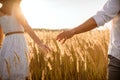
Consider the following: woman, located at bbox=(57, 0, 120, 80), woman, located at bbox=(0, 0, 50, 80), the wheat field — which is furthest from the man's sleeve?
the wheat field

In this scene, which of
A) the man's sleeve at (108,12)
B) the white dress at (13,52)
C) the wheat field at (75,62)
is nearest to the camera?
the man's sleeve at (108,12)

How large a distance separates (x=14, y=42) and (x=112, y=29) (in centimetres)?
130

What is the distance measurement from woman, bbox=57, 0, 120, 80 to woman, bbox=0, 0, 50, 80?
110 centimetres

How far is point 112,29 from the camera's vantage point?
7.42 ft

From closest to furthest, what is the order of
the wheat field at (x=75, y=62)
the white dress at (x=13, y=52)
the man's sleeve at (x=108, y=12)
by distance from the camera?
the man's sleeve at (x=108, y=12)
the white dress at (x=13, y=52)
the wheat field at (x=75, y=62)

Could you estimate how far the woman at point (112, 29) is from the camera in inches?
→ 84.6

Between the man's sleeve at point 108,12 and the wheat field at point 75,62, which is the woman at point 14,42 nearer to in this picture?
the wheat field at point 75,62

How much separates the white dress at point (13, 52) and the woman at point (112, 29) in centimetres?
109

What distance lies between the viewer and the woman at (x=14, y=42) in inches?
126

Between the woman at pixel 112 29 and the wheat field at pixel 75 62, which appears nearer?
the woman at pixel 112 29

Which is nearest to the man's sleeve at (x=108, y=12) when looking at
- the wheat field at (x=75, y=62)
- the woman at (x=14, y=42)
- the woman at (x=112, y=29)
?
the woman at (x=112, y=29)

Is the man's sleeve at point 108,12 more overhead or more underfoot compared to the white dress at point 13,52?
more overhead

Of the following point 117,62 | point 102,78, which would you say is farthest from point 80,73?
point 117,62

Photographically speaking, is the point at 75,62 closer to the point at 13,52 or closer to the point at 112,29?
the point at 13,52
